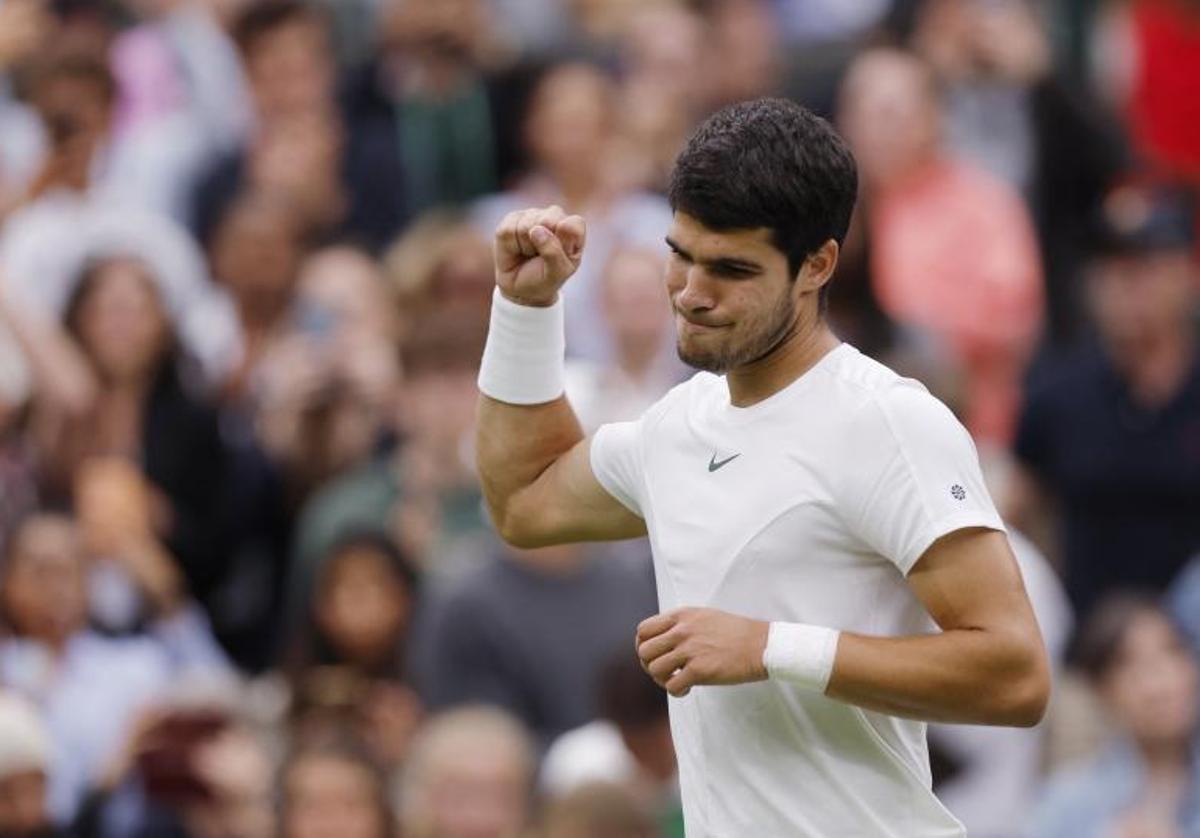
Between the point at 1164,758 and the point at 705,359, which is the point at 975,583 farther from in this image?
the point at 1164,758

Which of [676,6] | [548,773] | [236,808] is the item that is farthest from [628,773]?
[676,6]

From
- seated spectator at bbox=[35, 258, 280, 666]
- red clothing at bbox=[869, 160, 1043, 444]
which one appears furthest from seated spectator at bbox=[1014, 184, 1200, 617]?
seated spectator at bbox=[35, 258, 280, 666]

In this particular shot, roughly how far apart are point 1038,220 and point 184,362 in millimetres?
3481

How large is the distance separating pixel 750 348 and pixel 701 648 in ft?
1.65

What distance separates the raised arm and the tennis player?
28 cm

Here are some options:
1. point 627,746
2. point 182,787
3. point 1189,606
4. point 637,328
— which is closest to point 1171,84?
point 637,328

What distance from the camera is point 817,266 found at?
4570mm

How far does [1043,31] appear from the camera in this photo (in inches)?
509

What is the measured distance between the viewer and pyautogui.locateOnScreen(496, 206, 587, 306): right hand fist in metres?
4.86

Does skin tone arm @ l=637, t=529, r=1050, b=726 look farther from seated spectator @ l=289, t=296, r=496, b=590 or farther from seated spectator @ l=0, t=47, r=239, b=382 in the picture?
seated spectator @ l=0, t=47, r=239, b=382

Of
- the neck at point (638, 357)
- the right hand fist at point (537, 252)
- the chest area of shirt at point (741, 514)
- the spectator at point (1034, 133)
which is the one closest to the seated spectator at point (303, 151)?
the neck at point (638, 357)

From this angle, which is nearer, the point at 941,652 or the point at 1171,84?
the point at 941,652

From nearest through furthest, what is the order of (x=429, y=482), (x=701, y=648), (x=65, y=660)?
(x=701, y=648)
(x=65, y=660)
(x=429, y=482)

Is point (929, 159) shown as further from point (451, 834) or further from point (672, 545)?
point (672, 545)
